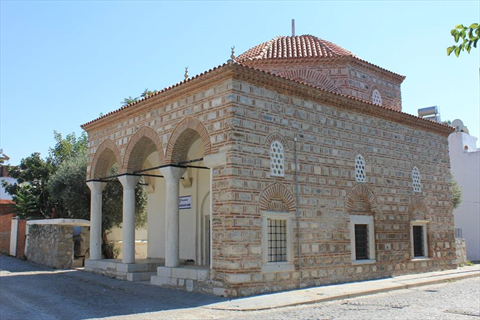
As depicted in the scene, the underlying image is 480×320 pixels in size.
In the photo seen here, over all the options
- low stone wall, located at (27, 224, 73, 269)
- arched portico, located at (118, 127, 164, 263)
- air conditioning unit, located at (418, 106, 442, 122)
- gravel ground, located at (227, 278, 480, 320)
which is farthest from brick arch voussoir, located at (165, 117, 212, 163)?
air conditioning unit, located at (418, 106, 442, 122)

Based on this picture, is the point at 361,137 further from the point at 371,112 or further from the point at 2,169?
the point at 2,169

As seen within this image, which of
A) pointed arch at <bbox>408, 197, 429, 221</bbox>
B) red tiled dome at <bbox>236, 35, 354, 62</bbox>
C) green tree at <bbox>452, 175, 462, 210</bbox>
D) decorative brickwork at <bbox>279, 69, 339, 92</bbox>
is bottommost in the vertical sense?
pointed arch at <bbox>408, 197, 429, 221</bbox>

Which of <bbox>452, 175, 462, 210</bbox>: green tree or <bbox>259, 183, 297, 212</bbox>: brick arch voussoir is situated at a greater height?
<bbox>452, 175, 462, 210</bbox>: green tree

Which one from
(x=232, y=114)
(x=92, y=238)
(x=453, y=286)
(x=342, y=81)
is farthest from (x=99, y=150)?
(x=453, y=286)

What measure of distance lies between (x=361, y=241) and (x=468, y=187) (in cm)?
1158

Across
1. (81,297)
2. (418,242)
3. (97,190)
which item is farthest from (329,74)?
(81,297)

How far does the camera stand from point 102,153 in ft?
43.5

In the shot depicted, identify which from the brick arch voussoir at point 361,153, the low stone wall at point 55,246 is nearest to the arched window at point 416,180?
the brick arch voussoir at point 361,153

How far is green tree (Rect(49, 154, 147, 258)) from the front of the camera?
1584cm

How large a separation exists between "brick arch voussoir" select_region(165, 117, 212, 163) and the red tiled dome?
Result: 4.14m

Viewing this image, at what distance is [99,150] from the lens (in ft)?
43.4

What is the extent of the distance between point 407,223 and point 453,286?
2.15 m

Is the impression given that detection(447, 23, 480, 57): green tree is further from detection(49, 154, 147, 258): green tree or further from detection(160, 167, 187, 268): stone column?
detection(49, 154, 147, 258): green tree

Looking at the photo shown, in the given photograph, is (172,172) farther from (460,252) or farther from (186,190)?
(460,252)
